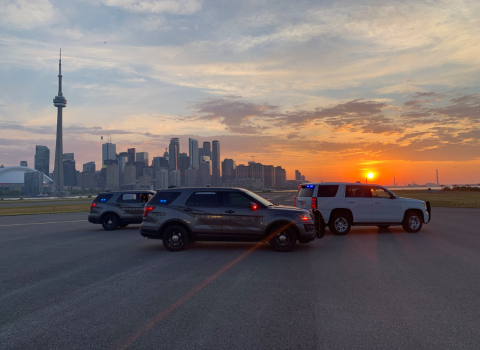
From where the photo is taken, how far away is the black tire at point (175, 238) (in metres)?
10.6

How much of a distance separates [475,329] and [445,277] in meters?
2.86

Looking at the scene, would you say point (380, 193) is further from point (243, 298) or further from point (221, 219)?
point (243, 298)

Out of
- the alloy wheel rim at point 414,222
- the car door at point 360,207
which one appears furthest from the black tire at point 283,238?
the alloy wheel rim at point 414,222

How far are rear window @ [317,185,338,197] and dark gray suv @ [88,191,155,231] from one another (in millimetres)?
7631

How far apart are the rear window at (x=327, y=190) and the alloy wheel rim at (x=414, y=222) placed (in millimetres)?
3143

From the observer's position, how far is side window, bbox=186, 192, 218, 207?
10.6 metres

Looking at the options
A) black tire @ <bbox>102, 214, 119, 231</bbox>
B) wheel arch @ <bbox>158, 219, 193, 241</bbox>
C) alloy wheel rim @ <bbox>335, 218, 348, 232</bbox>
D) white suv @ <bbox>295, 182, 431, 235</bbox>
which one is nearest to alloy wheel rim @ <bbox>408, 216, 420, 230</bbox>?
white suv @ <bbox>295, 182, 431, 235</bbox>

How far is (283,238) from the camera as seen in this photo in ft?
33.6

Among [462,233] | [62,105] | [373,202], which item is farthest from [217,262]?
[62,105]

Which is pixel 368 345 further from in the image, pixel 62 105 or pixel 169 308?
pixel 62 105

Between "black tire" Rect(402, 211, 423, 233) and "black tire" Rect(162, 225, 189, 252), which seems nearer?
"black tire" Rect(162, 225, 189, 252)

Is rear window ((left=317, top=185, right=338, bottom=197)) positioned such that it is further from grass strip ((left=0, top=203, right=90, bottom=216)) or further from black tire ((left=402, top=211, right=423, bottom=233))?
grass strip ((left=0, top=203, right=90, bottom=216))

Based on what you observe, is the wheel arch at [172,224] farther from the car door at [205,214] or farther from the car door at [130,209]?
the car door at [130,209]

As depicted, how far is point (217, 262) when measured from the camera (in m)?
8.88
